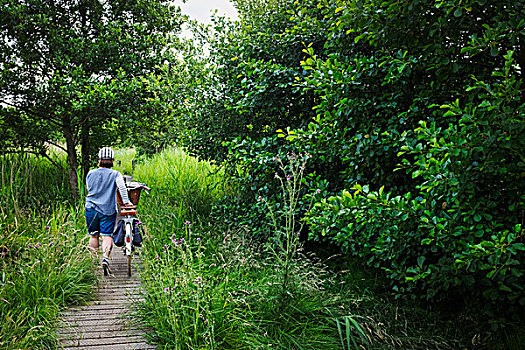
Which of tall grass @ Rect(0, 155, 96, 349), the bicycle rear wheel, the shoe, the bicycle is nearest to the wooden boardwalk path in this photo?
tall grass @ Rect(0, 155, 96, 349)

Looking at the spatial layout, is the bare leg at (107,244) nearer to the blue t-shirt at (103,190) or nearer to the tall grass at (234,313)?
the blue t-shirt at (103,190)

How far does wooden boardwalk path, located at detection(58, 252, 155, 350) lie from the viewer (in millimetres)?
3412

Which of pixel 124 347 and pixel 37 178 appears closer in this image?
pixel 124 347

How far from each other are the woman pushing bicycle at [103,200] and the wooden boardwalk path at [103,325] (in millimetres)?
754

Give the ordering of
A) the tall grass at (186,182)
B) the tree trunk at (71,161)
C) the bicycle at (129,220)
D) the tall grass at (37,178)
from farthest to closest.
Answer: the tree trunk at (71,161) < the tall grass at (37,178) < the tall grass at (186,182) < the bicycle at (129,220)

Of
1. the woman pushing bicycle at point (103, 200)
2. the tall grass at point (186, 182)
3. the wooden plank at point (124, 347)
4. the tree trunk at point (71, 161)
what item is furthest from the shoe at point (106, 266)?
the tree trunk at point (71, 161)

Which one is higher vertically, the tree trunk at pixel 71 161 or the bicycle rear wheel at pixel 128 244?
the tree trunk at pixel 71 161

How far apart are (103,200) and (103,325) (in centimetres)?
200

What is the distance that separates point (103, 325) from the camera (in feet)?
12.3

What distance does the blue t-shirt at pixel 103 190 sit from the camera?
5324 mm

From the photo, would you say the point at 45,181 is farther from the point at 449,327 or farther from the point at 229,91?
the point at 449,327

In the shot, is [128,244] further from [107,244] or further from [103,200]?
[103,200]

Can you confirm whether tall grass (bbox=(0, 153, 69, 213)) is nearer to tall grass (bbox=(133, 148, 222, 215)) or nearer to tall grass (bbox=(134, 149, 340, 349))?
tall grass (bbox=(133, 148, 222, 215))

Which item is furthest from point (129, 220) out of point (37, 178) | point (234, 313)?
point (37, 178)
